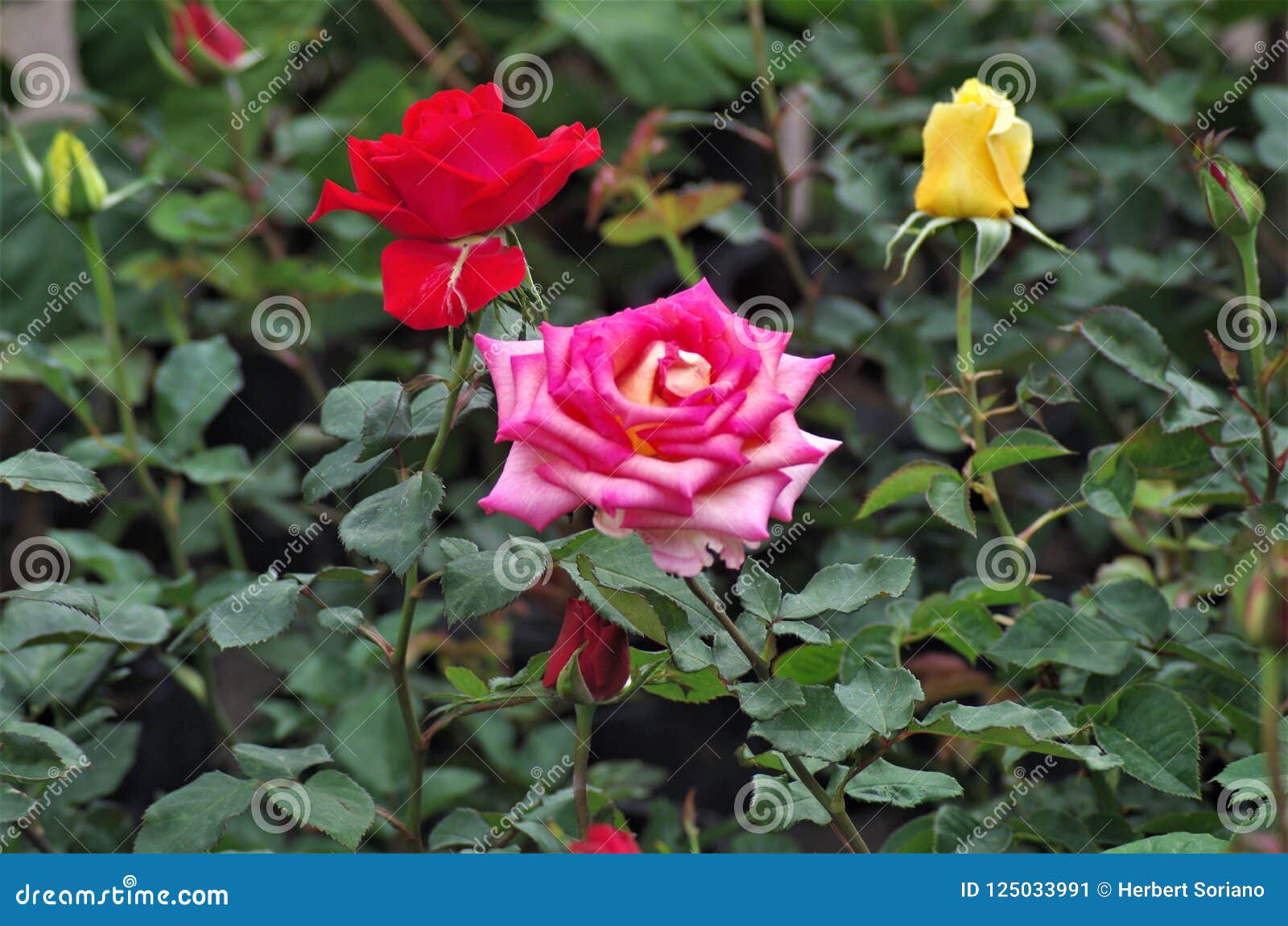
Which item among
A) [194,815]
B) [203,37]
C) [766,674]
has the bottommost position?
[194,815]

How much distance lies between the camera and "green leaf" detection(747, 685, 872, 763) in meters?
0.38

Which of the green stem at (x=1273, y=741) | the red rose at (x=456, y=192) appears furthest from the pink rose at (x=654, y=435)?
the green stem at (x=1273, y=741)

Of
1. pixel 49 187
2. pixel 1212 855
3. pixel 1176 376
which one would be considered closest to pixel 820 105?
pixel 1176 376

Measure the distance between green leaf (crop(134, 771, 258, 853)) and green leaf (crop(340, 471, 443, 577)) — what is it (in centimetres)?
12

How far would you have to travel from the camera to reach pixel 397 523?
1.33 feet

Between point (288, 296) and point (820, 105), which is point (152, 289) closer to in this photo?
point (288, 296)

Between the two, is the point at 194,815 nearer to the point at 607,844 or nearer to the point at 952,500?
the point at 607,844

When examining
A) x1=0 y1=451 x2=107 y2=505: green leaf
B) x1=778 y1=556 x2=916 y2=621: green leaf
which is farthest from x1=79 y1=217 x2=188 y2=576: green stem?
x1=778 y1=556 x2=916 y2=621: green leaf

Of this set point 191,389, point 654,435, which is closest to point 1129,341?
point 654,435

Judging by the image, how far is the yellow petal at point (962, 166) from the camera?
483 mm

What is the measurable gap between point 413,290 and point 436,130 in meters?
0.05

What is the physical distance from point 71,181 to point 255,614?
1.20 feet

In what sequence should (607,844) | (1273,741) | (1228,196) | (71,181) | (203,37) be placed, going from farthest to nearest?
(203,37) < (71,181) < (1228,196) < (607,844) < (1273,741)

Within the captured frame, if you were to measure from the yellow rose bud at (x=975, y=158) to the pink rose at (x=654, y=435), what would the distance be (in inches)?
6.9
